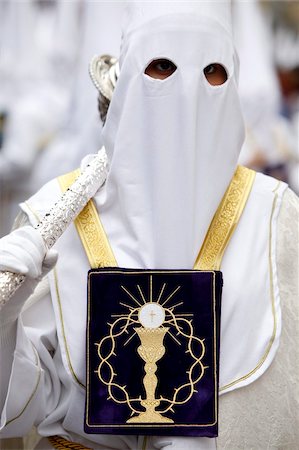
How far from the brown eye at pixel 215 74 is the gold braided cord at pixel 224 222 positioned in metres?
0.33

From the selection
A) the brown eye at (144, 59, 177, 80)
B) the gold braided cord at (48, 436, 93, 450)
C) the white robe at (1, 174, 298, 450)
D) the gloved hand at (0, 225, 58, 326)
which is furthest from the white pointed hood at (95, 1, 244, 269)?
the gold braided cord at (48, 436, 93, 450)

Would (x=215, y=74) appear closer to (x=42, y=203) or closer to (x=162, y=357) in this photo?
(x=42, y=203)

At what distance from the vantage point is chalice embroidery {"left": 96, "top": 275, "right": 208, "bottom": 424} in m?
3.51

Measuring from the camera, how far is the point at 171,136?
359 cm

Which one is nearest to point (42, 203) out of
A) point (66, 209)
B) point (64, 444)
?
point (66, 209)

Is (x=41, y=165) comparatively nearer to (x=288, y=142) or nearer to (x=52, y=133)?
(x=52, y=133)

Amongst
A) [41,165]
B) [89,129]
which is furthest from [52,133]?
[89,129]

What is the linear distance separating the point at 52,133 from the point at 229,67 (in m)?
5.60

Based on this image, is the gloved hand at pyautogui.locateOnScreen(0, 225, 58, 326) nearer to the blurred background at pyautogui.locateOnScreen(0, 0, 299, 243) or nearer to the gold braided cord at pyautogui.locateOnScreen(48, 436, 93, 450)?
the gold braided cord at pyautogui.locateOnScreen(48, 436, 93, 450)

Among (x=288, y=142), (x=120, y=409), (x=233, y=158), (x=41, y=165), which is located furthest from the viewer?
(x=288, y=142)

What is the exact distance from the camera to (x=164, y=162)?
141 inches

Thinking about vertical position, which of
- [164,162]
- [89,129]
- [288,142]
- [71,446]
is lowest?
[71,446]

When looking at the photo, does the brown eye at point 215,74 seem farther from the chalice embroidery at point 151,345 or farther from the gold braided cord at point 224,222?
the chalice embroidery at point 151,345

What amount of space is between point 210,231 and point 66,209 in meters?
0.47
